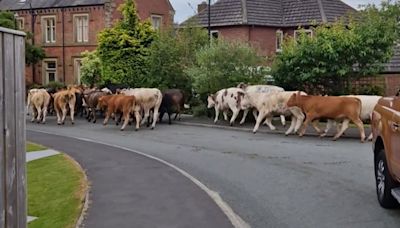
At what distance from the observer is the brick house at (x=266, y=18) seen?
46.3 m

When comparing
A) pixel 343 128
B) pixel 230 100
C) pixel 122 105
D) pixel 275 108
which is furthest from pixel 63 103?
pixel 343 128

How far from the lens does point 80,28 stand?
52375mm

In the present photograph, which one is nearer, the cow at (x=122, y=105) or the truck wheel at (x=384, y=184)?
the truck wheel at (x=384, y=184)

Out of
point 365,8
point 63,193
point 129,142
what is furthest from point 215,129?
point 365,8

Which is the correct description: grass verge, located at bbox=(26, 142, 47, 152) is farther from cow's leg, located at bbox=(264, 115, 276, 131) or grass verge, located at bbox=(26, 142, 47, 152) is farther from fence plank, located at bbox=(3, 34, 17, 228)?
fence plank, located at bbox=(3, 34, 17, 228)

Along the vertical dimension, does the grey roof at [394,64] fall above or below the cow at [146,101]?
above

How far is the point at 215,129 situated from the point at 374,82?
338 inches

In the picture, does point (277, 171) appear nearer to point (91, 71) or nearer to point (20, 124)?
point (20, 124)

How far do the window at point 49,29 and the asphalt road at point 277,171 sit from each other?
3065cm

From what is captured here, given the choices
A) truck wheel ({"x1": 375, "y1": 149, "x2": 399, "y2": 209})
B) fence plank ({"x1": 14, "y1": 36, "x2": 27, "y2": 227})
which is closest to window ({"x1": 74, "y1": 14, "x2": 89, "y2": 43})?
truck wheel ({"x1": 375, "y1": 149, "x2": 399, "y2": 209})

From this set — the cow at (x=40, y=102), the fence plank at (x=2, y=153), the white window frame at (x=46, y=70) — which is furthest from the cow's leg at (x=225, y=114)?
the white window frame at (x=46, y=70)

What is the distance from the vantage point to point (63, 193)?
11180mm

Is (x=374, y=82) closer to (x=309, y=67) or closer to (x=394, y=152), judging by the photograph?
(x=309, y=67)

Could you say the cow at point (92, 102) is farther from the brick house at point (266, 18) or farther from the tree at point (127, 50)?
the brick house at point (266, 18)
